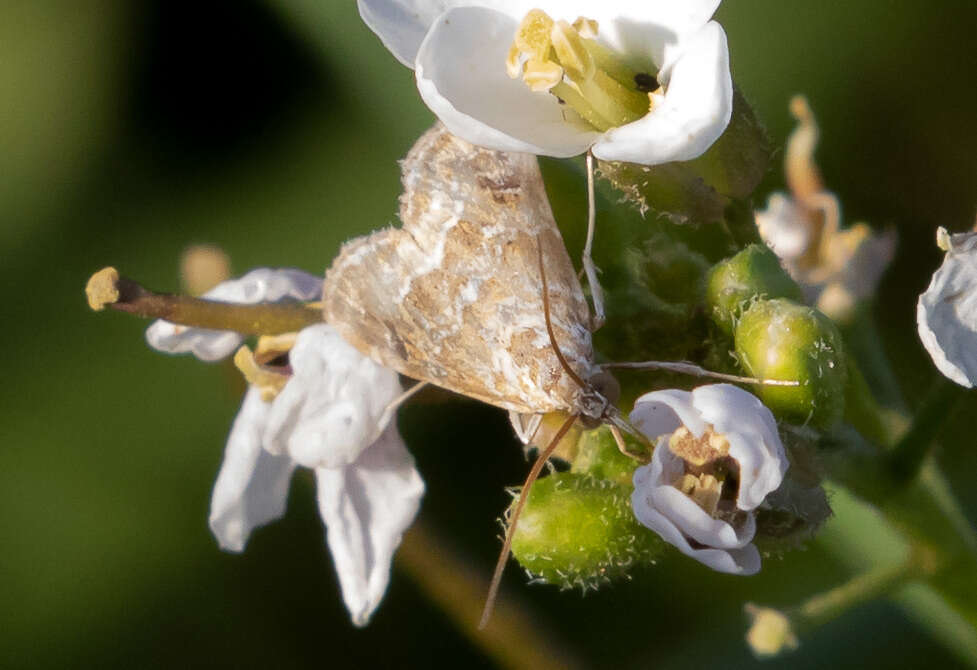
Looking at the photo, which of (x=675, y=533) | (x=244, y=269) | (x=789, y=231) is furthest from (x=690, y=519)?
(x=244, y=269)

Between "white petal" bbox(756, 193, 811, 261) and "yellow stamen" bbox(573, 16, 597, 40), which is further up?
"yellow stamen" bbox(573, 16, 597, 40)

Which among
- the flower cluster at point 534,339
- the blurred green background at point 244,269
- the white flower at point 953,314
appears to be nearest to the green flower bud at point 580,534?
the flower cluster at point 534,339

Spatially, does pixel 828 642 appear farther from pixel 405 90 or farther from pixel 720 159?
pixel 405 90

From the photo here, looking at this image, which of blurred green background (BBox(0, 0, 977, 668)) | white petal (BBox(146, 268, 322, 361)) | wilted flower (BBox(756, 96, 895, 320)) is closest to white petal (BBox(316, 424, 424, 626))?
white petal (BBox(146, 268, 322, 361))

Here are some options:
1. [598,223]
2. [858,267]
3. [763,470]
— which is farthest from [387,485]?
[858,267]

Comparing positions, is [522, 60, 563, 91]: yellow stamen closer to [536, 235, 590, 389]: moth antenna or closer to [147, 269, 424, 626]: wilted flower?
[536, 235, 590, 389]: moth antenna

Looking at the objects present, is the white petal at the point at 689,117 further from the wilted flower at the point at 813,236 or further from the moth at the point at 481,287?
the wilted flower at the point at 813,236
